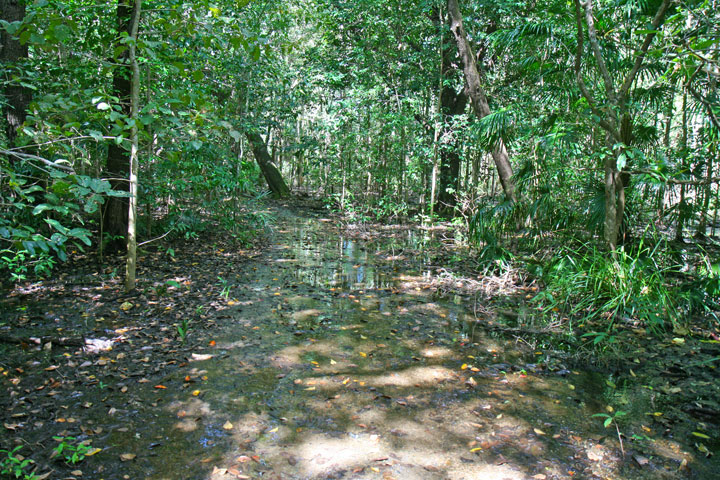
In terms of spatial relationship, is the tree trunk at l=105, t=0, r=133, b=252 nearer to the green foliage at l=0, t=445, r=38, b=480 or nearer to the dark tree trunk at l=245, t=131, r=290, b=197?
the green foliage at l=0, t=445, r=38, b=480

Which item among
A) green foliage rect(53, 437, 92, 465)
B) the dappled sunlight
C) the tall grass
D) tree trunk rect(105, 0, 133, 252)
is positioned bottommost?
green foliage rect(53, 437, 92, 465)

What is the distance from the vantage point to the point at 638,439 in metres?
2.89

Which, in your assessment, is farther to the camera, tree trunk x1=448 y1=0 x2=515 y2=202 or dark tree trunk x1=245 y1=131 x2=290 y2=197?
dark tree trunk x1=245 y1=131 x2=290 y2=197

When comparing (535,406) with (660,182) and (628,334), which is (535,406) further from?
(660,182)

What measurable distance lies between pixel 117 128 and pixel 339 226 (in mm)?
8330

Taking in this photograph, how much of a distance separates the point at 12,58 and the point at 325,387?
556 centimetres

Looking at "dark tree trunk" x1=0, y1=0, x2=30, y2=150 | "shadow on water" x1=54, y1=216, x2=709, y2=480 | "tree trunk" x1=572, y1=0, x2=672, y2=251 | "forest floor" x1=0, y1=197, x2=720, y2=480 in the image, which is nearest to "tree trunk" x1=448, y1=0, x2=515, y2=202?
"tree trunk" x1=572, y1=0, x2=672, y2=251

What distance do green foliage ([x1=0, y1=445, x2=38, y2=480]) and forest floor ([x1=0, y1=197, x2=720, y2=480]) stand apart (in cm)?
3

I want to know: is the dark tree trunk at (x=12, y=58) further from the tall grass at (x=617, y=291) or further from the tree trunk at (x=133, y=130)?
the tall grass at (x=617, y=291)

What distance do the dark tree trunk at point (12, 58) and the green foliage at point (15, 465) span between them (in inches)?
173

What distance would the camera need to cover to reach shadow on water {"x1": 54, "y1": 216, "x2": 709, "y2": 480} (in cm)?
258

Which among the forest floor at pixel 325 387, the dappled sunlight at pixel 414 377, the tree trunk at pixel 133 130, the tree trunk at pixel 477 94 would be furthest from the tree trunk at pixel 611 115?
the tree trunk at pixel 133 130

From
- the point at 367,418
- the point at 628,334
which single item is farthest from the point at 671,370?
the point at 367,418

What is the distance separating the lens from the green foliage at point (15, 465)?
2.27 metres
